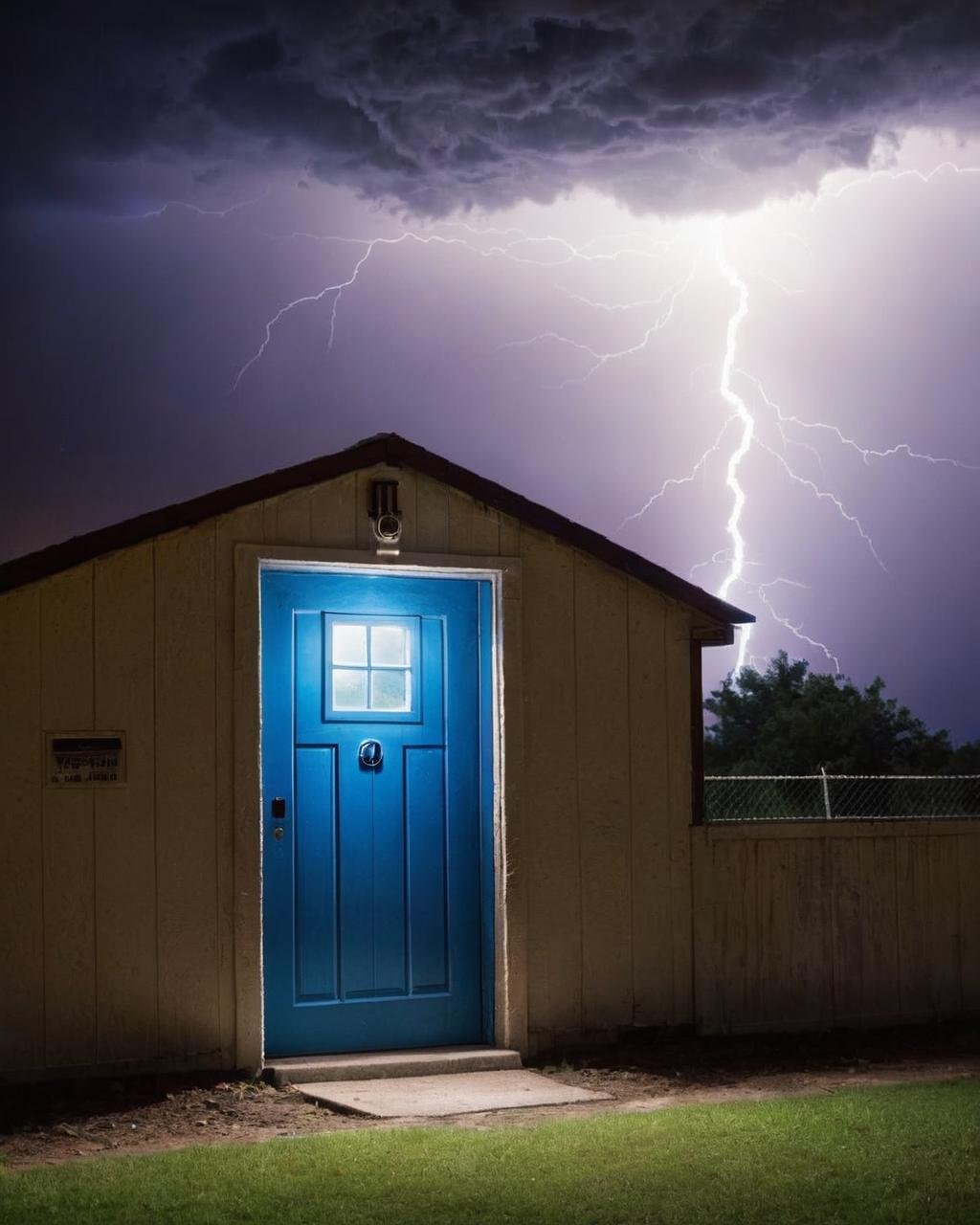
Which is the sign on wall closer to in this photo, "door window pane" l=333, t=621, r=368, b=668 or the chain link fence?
"door window pane" l=333, t=621, r=368, b=668

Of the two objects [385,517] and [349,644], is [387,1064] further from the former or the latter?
[385,517]

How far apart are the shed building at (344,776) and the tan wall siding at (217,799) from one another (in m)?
0.01

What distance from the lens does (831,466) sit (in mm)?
54000

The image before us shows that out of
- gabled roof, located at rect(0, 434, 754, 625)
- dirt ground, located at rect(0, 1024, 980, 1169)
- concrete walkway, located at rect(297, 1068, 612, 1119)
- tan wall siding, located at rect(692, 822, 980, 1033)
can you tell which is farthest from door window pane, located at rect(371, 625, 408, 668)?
dirt ground, located at rect(0, 1024, 980, 1169)

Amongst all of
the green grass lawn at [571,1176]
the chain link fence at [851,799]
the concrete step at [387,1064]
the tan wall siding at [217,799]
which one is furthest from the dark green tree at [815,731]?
the green grass lawn at [571,1176]

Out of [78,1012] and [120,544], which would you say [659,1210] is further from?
[120,544]

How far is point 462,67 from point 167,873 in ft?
123

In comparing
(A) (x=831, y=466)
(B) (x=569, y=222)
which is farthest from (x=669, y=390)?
(A) (x=831, y=466)

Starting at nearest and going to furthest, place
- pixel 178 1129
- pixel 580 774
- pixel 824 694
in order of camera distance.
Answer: pixel 178 1129
pixel 580 774
pixel 824 694

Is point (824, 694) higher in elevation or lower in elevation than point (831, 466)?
lower

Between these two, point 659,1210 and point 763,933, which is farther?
point 763,933

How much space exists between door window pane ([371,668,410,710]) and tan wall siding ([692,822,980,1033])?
72.0 inches

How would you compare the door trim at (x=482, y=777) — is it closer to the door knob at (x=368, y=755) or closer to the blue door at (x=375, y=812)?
the blue door at (x=375, y=812)

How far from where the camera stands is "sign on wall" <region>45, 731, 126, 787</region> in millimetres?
7301
